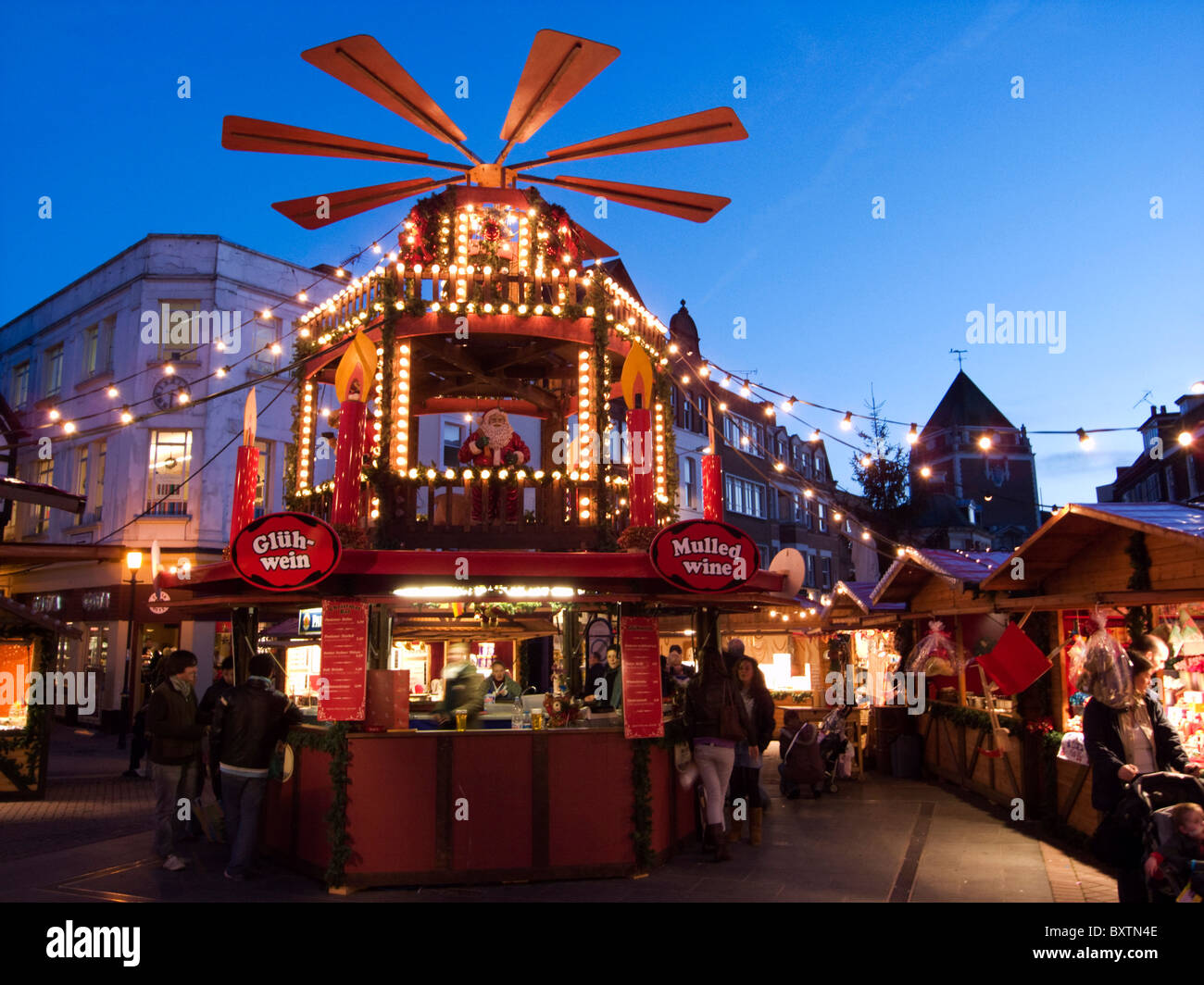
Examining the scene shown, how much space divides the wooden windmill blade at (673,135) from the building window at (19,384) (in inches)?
964

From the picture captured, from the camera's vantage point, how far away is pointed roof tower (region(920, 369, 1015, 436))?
2474 inches

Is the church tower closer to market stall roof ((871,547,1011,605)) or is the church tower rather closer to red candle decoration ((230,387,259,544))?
market stall roof ((871,547,1011,605))

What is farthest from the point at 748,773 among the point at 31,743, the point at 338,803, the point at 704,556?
the point at 31,743

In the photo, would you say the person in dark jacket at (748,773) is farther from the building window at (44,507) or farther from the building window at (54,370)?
the building window at (54,370)

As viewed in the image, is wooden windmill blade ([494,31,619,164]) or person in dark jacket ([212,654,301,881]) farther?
wooden windmill blade ([494,31,619,164])

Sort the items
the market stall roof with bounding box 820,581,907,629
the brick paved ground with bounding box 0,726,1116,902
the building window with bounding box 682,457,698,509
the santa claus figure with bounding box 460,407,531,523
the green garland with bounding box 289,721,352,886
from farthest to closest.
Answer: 1. the building window with bounding box 682,457,698,509
2. the market stall roof with bounding box 820,581,907,629
3. the santa claus figure with bounding box 460,407,531,523
4. the green garland with bounding box 289,721,352,886
5. the brick paved ground with bounding box 0,726,1116,902

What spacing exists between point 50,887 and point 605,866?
4.69m

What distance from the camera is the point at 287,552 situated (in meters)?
7.84

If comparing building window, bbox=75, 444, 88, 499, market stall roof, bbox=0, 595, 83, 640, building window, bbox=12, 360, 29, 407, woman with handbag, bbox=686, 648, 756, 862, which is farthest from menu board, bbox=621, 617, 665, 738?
building window, bbox=12, 360, 29, 407

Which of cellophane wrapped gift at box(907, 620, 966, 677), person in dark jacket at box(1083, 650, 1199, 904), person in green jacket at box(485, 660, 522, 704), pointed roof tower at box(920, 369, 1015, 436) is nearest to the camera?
person in dark jacket at box(1083, 650, 1199, 904)

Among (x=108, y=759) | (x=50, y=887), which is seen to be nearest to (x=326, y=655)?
(x=50, y=887)

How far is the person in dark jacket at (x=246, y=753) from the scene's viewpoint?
8.26m

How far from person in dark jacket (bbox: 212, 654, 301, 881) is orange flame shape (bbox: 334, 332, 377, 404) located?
2.93 metres
